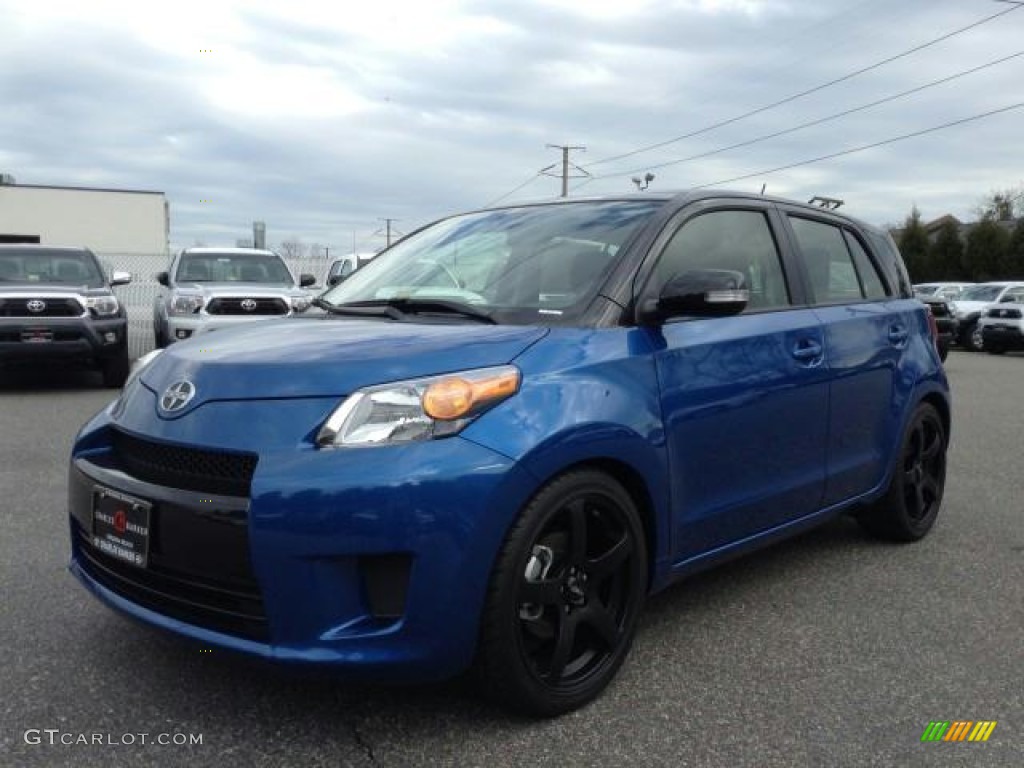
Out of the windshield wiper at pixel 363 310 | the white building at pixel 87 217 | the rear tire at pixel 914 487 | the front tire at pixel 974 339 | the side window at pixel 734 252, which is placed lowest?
the front tire at pixel 974 339

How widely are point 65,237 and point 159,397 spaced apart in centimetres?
4841

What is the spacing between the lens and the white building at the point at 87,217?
45.7 meters

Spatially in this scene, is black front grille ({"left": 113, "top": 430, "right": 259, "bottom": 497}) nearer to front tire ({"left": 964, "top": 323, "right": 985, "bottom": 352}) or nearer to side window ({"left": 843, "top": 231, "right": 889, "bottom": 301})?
side window ({"left": 843, "top": 231, "right": 889, "bottom": 301})

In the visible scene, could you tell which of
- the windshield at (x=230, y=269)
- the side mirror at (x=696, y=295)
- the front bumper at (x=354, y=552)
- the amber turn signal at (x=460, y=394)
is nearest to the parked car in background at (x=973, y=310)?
the windshield at (x=230, y=269)

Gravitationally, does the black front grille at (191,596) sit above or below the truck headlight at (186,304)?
below

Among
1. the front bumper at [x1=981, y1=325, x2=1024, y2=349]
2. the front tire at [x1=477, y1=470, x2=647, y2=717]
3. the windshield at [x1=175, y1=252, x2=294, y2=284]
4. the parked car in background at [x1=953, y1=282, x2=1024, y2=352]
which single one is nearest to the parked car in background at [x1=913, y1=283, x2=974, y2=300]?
the parked car in background at [x1=953, y1=282, x2=1024, y2=352]

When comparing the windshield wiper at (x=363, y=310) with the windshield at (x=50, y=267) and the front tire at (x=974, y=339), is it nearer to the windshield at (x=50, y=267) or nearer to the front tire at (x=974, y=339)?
the windshield at (x=50, y=267)

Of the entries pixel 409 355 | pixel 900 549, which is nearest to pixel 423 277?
pixel 409 355

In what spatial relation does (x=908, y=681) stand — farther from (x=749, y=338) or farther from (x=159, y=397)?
(x=159, y=397)

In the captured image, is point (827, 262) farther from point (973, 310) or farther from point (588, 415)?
point (973, 310)

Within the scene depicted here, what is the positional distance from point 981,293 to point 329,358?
25746 millimetres

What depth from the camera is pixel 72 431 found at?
25.5ft

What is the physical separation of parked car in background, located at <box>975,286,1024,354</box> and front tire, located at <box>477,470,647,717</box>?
70.6ft

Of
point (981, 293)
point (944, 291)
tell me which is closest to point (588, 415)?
point (981, 293)
